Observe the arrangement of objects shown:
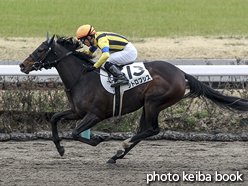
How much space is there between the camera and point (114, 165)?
15.5 ft

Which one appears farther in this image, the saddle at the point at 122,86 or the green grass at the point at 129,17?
the green grass at the point at 129,17

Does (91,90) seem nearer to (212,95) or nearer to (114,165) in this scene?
(114,165)

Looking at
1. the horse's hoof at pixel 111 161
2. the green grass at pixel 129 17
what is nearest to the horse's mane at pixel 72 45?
the horse's hoof at pixel 111 161

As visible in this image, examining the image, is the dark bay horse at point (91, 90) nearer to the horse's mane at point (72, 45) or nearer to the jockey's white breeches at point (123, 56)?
the horse's mane at point (72, 45)

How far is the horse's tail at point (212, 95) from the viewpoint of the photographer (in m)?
5.02

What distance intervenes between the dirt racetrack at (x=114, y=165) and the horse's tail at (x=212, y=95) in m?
0.63

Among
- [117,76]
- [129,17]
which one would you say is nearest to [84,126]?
[117,76]

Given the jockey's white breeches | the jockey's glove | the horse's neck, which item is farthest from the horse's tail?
the horse's neck

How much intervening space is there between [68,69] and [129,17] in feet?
48.9

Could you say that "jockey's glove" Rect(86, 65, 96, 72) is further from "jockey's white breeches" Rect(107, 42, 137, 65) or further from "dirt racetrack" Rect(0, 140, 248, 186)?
"dirt racetrack" Rect(0, 140, 248, 186)

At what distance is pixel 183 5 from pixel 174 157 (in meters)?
18.3

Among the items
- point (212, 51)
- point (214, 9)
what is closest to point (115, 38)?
point (212, 51)

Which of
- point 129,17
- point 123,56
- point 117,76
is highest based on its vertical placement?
point 129,17

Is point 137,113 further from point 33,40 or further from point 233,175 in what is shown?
point 33,40
